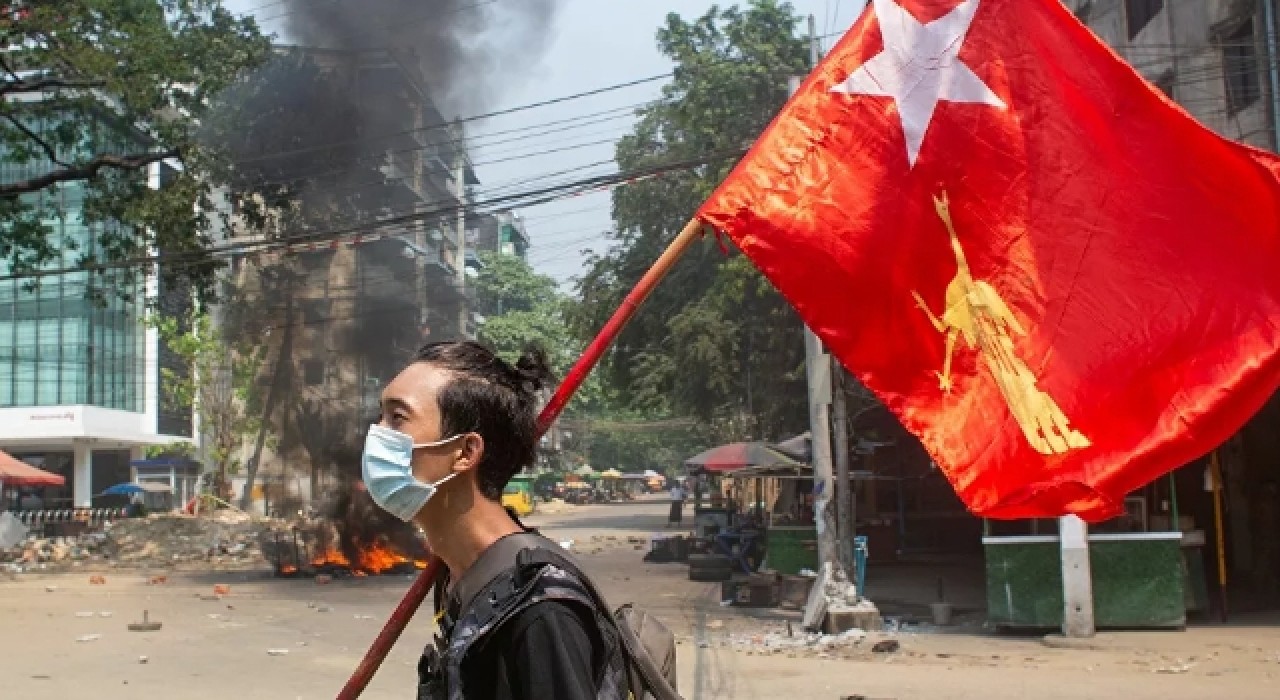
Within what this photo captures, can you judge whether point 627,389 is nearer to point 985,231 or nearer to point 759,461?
point 759,461

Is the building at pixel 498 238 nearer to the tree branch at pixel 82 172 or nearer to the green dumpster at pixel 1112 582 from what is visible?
the tree branch at pixel 82 172

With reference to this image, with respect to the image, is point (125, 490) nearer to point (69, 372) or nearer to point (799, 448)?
point (69, 372)

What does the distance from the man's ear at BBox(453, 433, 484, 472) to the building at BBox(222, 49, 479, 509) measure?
18.6m

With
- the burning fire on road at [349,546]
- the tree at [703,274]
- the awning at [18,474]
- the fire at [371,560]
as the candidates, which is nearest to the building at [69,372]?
the awning at [18,474]

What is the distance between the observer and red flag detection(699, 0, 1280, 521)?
316cm

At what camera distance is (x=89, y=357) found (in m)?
40.8

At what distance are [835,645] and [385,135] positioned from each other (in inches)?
615

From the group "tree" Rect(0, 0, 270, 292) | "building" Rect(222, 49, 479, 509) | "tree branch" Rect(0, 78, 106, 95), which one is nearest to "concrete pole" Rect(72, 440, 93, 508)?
"building" Rect(222, 49, 479, 509)

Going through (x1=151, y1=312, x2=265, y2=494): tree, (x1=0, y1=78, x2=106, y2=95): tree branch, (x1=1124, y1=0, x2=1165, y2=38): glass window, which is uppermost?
(x1=1124, y1=0, x2=1165, y2=38): glass window

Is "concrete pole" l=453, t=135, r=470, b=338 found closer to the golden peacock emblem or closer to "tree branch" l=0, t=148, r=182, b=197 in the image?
"tree branch" l=0, t=148, r=182, b=197

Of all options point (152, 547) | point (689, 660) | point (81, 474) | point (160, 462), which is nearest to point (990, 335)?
point (689, 660)

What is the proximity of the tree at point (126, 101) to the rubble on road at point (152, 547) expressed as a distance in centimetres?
999

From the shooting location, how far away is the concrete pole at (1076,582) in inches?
458

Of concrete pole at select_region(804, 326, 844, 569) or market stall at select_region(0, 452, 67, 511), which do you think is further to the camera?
market stall at select_region(0, 452, 67, 511)
